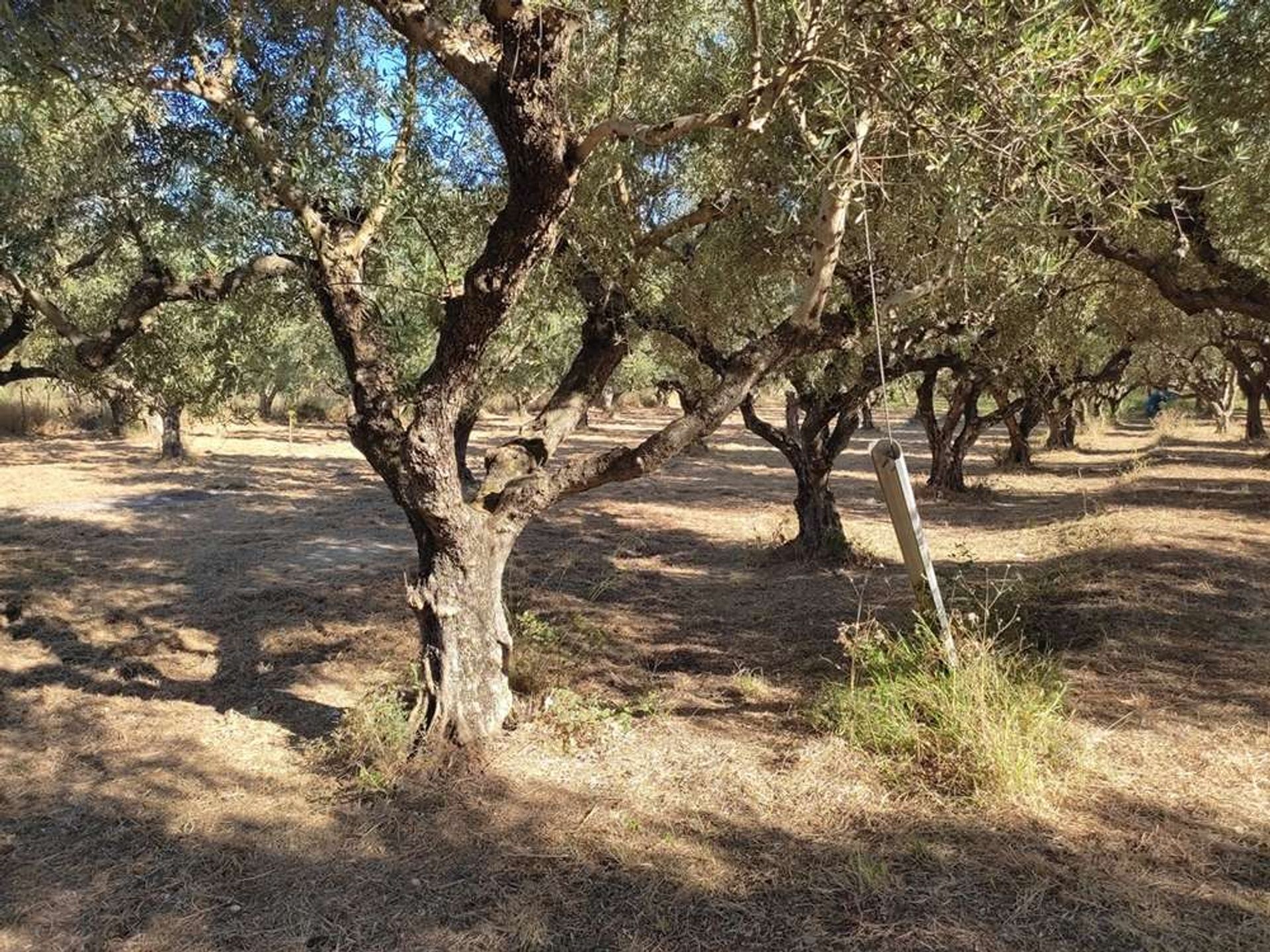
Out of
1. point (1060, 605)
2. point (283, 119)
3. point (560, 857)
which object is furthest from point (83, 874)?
point (1060, 605)

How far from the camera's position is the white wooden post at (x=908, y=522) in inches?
174

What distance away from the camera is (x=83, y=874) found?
12.8 feet

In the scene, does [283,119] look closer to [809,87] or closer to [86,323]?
[809,87]

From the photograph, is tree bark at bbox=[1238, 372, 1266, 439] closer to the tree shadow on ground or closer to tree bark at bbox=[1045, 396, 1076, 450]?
tree bark at bbox=[1045, 396, 1076, 450]

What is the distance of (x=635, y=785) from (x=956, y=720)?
172 centimetres

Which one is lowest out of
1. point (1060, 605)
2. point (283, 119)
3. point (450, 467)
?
point (1060, 605)

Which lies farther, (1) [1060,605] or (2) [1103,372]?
(2) [1103,372]

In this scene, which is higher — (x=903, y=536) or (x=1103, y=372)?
(x=1103, y=372)

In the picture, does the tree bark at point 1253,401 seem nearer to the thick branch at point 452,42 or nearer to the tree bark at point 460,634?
the tree bark at point 460,634

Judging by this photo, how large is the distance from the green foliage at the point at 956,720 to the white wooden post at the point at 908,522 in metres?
0.19

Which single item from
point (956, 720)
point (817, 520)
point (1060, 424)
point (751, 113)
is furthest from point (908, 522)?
point (1060, 424)

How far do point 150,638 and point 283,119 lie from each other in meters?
5.22

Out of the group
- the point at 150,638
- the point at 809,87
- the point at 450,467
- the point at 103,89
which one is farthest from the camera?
the point at 150,638

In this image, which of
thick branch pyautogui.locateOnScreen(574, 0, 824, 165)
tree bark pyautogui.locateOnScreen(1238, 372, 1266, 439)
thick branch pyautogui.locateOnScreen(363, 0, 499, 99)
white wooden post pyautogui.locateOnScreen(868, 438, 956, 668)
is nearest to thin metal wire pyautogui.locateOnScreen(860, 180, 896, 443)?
white wooden post pyautogui.locateOnScreen(868, 438, 956, 668)
